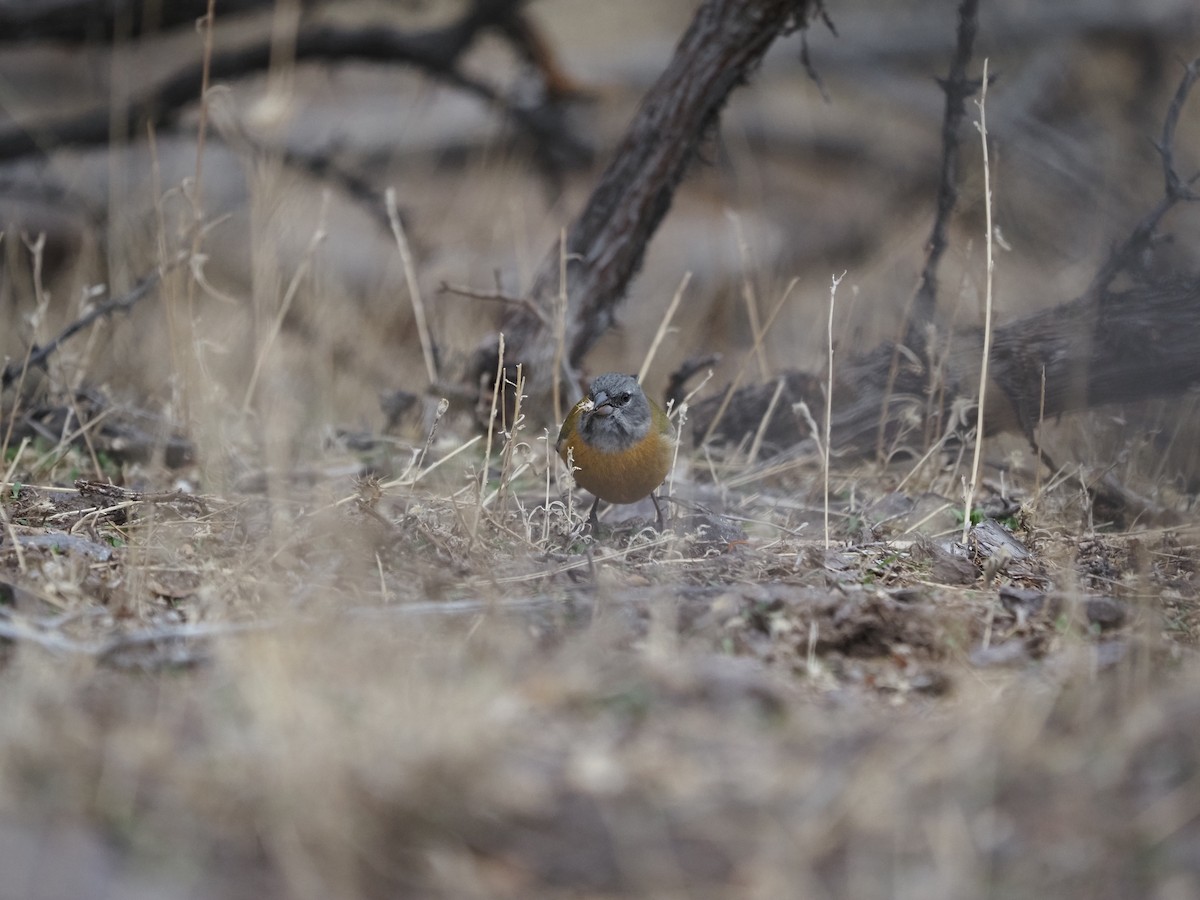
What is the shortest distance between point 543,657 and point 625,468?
6.00 ft

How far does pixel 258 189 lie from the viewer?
4797mm

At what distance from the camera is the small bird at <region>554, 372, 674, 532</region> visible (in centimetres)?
447

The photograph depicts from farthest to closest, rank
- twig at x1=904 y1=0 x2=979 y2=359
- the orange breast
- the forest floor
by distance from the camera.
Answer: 1. twig at x1=904 y1=0 x2=979 y2=359
2. the orange breast
3. the forest floor

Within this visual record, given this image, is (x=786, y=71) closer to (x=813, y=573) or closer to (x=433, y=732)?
(x=813, y=573)

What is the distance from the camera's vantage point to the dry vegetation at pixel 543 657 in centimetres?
200

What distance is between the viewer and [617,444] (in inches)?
177

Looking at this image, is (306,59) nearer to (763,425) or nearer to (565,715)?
(763,425)

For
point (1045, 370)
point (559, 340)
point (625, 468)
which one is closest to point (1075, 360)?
point (1045, 370)

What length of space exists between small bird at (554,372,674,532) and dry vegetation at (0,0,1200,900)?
0.57 feet

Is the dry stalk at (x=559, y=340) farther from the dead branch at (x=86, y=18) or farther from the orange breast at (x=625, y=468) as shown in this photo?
the dead branch at (x=86, y=18)

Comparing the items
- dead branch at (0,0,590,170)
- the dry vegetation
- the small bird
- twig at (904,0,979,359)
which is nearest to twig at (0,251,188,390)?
the dry vegetation

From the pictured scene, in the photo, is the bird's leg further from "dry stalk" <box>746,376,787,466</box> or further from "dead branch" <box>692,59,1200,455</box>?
"dead branch" <box>692,59,1200,455</box>

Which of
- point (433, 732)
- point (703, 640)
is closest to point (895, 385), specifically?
point (703, 640)

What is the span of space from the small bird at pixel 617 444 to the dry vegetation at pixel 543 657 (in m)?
0.18
